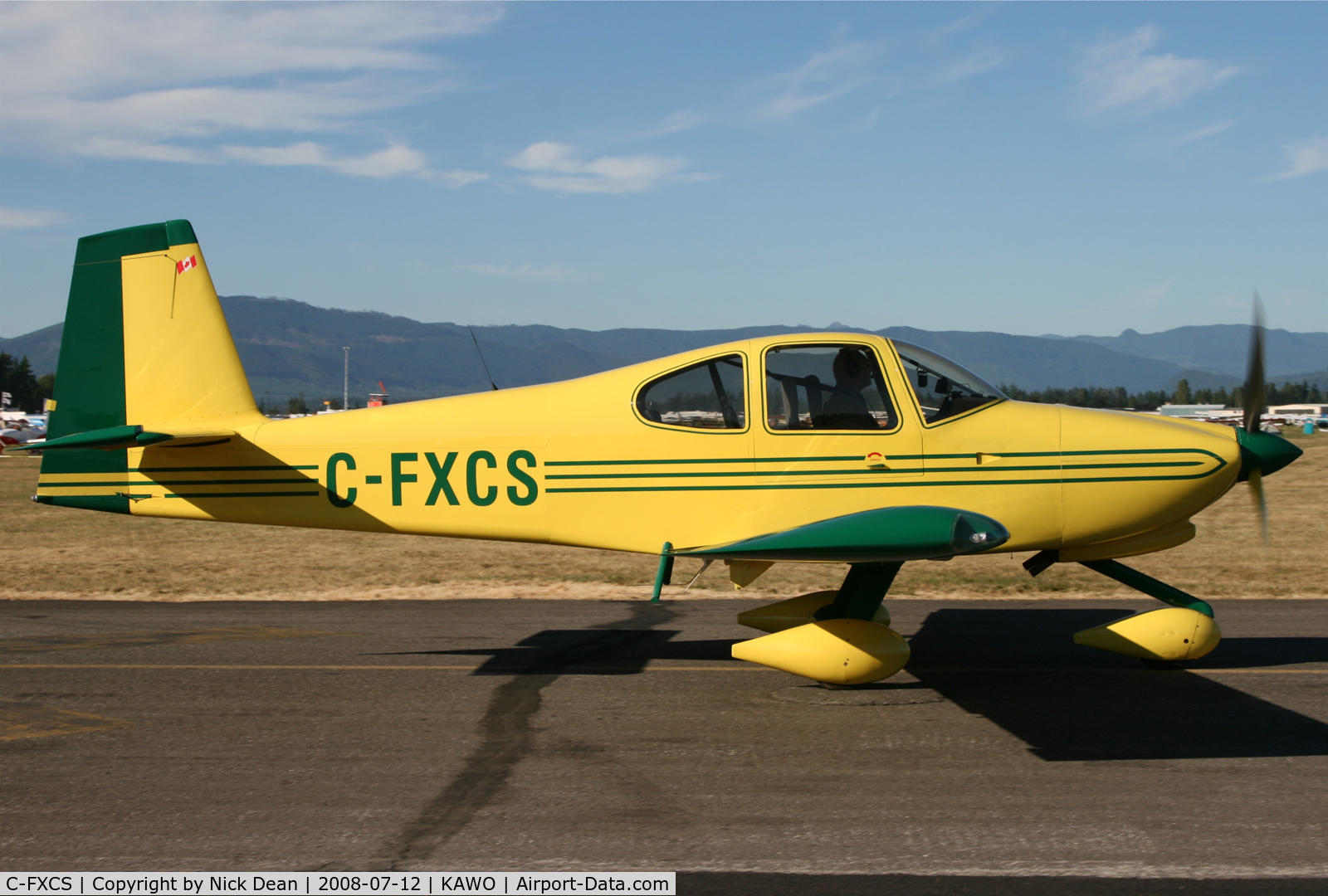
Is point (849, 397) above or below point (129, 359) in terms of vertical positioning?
below

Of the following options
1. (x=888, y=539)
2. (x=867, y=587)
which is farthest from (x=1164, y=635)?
(x=888, y=539)

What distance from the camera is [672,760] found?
5344 millimetres

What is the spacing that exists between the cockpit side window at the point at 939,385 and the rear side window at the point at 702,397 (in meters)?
1.20

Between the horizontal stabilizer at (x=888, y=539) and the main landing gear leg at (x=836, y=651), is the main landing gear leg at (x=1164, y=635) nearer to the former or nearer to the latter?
the main landing gear leg at (x=836, y=651)

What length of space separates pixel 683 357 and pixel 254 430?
3379mm

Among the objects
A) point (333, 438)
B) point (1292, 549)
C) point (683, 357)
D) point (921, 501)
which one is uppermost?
point (683, 357)

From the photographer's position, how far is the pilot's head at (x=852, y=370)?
6906 mm

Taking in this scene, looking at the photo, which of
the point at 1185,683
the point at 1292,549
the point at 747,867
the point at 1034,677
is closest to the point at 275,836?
the point at 747,867

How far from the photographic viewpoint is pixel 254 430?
7.50 metres

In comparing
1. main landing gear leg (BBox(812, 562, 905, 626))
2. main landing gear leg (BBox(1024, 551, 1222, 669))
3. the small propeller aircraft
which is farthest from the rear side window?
main landing gear leg (BBox(1024, 551, 1222, 669))

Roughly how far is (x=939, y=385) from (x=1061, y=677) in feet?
7.71

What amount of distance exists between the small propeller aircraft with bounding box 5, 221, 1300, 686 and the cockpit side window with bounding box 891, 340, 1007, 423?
15 mm

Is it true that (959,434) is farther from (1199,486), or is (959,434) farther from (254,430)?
(254,430)
